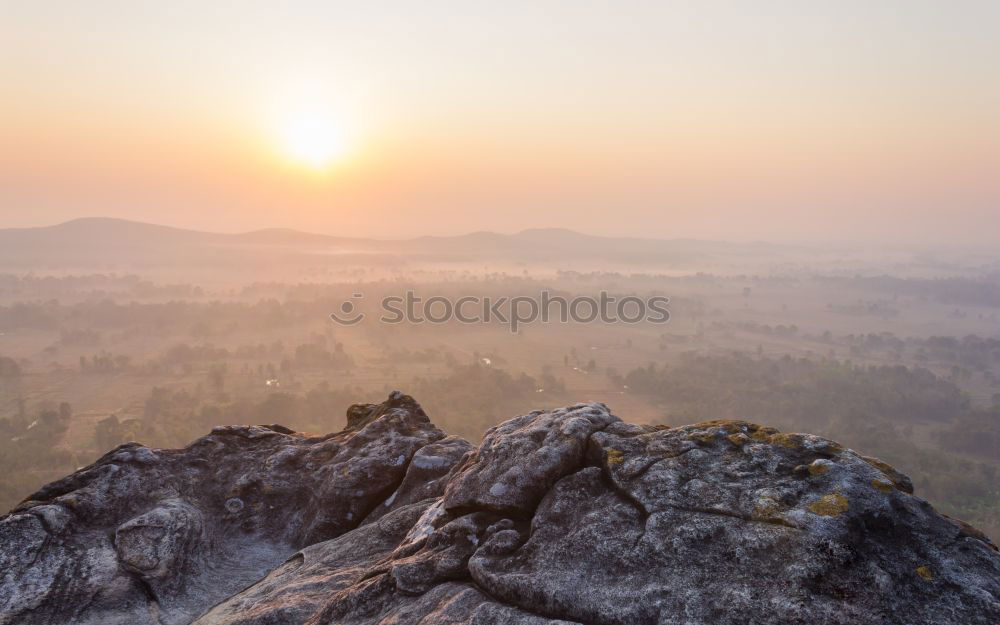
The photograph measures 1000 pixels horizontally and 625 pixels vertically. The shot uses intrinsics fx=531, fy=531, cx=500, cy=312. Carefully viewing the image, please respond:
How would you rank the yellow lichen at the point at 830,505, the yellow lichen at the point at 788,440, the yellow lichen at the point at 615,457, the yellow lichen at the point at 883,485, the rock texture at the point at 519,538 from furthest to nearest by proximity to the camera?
the yellow lichen at the point at 615,457, the yellow lichen at the point at 788,440, the yellow lichen at the point at 883,485, the yellow lichen at the point at 830,505, the rock texture at the point at 519,538

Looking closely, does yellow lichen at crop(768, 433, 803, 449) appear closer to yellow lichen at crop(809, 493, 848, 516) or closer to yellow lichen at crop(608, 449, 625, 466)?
yellow lichen at crop(809, 493, 848, 516)

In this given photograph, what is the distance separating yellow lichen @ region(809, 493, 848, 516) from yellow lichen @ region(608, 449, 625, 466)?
3781mm

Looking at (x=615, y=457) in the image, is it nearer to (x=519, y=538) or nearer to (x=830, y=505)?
(x=519, y=538)

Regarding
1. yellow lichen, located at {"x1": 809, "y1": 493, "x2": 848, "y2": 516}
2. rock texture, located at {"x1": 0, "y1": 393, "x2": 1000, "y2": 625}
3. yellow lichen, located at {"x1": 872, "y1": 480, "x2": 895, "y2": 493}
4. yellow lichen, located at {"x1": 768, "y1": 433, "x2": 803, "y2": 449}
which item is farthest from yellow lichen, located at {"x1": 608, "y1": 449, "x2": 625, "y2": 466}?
yellow lichen, located at {"x1": 872, "y1": 480, "x2": 895, "y2": 493}

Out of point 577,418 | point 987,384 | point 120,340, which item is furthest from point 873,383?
point 120,340

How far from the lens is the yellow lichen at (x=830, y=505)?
30.7 ft

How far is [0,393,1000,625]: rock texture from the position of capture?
870 centimetres

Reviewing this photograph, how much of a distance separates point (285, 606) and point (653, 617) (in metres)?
8.32

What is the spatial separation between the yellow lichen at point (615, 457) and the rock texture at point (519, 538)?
96 mm

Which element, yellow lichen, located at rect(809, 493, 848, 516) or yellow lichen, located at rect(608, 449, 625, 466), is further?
yellow lichen, located at rect(608, 449, 625, 466)

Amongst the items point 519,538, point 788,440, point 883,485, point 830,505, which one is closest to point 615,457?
point 519,538

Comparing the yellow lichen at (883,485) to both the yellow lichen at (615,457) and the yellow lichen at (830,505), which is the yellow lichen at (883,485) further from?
the yellow lichen at (615,457)

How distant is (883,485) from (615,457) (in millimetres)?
5033

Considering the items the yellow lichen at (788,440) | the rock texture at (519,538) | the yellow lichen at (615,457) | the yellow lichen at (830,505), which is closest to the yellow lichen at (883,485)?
the rock texture at (519,538)
